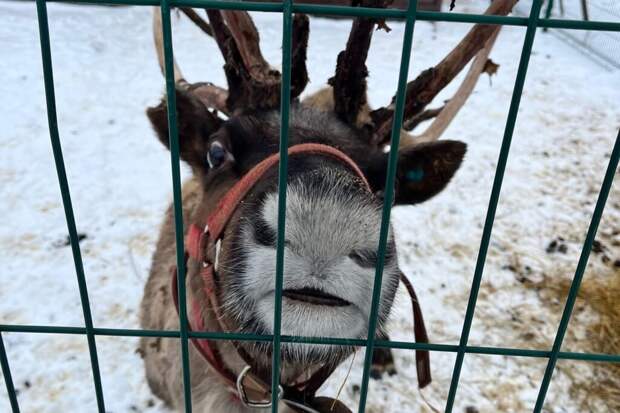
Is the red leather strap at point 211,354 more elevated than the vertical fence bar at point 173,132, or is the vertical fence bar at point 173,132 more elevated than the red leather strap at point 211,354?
the vertical fence bar at point 173,132

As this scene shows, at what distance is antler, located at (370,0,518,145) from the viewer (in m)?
2.14

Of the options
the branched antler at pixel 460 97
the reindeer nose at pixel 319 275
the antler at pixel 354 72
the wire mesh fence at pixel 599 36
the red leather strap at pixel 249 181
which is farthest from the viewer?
the wire mesh fence at pixel 599 36

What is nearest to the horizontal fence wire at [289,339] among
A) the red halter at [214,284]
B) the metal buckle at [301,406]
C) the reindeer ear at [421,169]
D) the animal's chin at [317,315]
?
the animal's chin at [317,315]

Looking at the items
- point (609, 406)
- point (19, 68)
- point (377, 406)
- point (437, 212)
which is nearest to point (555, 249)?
point (437, 212)

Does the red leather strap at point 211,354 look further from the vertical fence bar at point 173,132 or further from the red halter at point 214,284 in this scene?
the vertical fence bar at point 173,132

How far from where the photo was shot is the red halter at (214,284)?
1858 mm

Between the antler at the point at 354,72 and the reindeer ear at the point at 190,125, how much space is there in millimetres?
548

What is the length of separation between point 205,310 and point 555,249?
3634 millimetres

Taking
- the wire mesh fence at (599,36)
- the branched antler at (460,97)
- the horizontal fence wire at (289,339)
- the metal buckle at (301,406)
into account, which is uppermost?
the wire mesh fence at (599,36)

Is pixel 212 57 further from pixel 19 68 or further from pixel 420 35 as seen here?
pixel 420 35

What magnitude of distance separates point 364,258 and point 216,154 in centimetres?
96

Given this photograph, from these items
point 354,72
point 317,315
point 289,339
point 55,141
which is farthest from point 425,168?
point 55,141

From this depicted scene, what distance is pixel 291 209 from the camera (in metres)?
1.42

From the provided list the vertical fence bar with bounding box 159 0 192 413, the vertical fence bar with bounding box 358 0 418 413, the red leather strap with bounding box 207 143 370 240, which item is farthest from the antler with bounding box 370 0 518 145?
the vertical fence bar with bounding box 159 0 192 413
